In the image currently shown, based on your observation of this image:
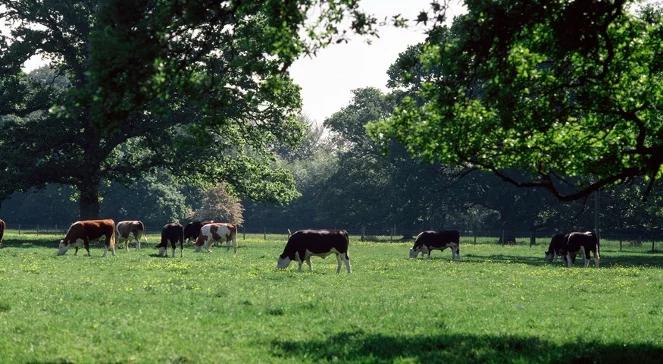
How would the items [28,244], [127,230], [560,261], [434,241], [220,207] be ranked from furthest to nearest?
1. [220,207]
2. [28,244]
3. [434,241]
4. [127,230]
5. [560,261]

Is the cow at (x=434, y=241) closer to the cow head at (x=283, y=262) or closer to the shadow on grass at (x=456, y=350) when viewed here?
the cow head at (x=283, y=262)

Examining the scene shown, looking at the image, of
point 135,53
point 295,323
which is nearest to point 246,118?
point 295,323

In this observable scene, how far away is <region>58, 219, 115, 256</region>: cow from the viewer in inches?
1486

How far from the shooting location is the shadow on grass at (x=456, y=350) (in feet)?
42.2

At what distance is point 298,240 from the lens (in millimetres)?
30250

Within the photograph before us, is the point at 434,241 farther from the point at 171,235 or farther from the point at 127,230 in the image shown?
the point at 127,230

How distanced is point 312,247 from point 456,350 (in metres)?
17.1

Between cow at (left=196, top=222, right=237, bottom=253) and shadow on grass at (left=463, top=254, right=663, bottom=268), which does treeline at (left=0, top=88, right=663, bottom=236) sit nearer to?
shadow on grass at (left=463, top=254, right=663, bottom=268)

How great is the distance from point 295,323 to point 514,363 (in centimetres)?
502

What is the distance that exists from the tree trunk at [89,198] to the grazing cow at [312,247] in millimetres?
24904

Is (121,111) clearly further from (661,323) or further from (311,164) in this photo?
(311,164)

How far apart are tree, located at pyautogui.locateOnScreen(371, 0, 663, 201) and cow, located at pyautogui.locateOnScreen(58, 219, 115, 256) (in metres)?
21.7

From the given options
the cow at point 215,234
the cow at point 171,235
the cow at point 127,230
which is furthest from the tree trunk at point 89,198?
the cow at point 171,235

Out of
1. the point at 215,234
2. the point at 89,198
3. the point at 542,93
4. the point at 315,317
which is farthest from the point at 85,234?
the point at 542,93
